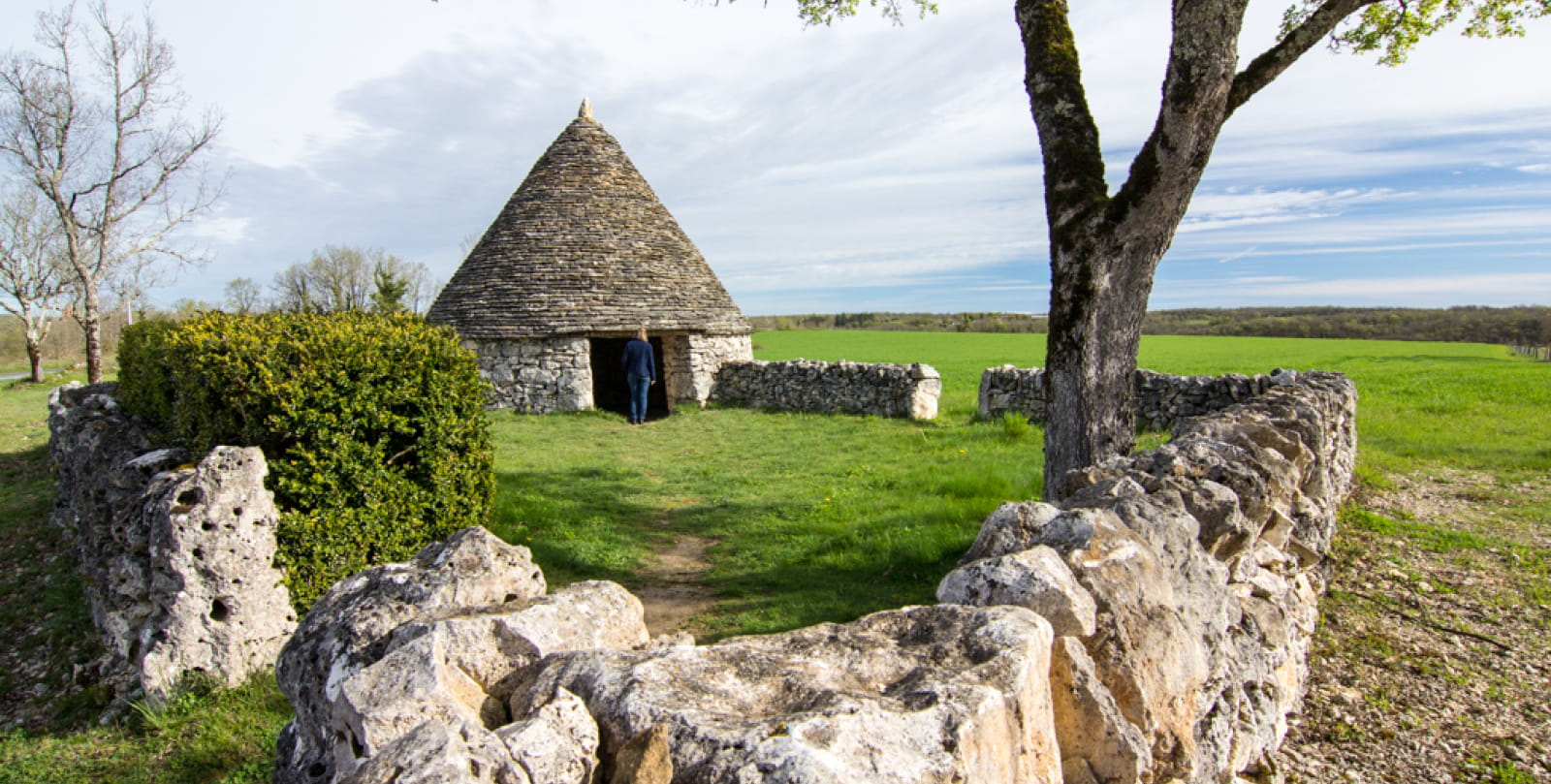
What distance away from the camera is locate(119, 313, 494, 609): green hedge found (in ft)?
17.0

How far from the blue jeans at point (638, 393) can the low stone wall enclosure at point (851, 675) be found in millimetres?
12640

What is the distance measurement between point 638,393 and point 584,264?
359cm

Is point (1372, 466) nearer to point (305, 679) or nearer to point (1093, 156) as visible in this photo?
point (1093, 156)

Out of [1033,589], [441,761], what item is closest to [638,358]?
[1033,589]

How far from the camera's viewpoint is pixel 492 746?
1.54 metres

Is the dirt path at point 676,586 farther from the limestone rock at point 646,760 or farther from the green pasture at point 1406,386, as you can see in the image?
the green pasture at point 1406,386

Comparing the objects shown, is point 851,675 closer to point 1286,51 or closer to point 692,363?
point 1286,51

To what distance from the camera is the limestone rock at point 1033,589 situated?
228 cm

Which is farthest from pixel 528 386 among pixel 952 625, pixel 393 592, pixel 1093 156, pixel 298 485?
pixel 952 625

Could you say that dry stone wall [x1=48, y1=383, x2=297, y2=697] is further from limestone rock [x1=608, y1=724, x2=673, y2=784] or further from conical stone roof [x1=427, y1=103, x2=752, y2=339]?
conical stone roof [x1=427, y1=103, x2=752, y2=339]

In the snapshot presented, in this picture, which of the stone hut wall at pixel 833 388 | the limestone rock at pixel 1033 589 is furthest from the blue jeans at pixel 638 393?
the limestone rock at pixel 1033 589

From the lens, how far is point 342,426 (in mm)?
5461

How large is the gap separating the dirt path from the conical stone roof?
9.61 meters

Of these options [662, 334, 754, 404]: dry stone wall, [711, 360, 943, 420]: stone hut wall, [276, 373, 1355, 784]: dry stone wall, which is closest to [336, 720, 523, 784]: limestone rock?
[276, 373, 1355, 784]: dry stone wall
